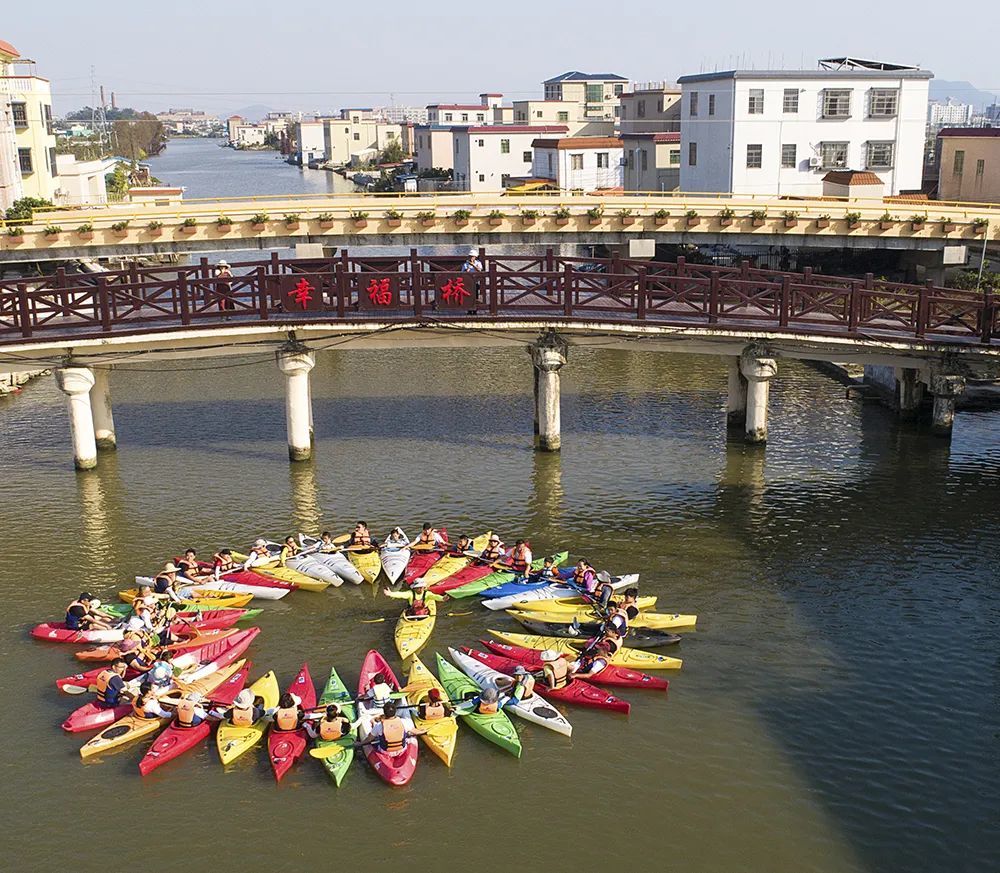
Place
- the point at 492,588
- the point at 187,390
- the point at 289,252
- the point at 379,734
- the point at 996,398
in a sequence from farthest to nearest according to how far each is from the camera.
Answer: the point at 289,252, the point at 187,390, the point at 996,398, the point at 492,588, the point at 379,734

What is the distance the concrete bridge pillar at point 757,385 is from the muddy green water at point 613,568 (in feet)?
3.93

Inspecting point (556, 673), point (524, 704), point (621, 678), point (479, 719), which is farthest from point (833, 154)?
point (479, 719)

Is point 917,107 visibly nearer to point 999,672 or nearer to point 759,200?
point 759,200

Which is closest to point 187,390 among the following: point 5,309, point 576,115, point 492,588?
point 5,309

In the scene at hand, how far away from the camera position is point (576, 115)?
121 m

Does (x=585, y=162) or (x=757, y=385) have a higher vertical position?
(x=585, y=162)

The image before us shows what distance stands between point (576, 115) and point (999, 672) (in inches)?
4141

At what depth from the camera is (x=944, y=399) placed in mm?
37125

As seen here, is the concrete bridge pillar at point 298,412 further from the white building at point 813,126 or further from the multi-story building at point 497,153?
the multi-story building at point 497,153

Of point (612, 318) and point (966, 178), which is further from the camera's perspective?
point (966, 178)

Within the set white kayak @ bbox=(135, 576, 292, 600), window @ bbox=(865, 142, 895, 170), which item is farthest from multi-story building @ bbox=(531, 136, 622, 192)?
white kayak @ bbox=(135, 576, 292, 600)

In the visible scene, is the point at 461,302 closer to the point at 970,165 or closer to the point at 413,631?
the point at 413,631

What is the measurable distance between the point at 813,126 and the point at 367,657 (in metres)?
59.0

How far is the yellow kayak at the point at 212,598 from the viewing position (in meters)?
26.4
